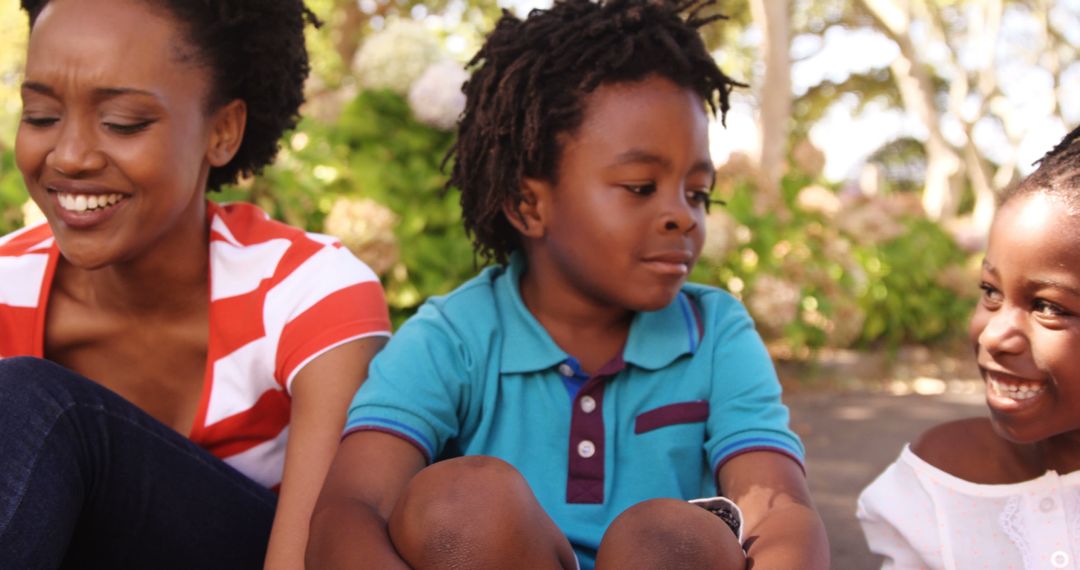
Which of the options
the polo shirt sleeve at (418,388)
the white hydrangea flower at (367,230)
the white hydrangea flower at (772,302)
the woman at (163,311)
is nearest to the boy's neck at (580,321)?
the polo shirt sleeve at (418,388)

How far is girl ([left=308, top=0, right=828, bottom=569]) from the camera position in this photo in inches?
61.4

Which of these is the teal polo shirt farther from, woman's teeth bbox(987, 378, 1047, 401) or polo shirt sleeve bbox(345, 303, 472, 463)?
woman's teeth bbox(987, 378, 1047, 401)

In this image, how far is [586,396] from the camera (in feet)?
5.76

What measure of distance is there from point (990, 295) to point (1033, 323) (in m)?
0.11

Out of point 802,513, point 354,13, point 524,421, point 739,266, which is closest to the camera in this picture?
point 802,513

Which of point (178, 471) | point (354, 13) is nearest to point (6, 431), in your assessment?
point (178, 471)

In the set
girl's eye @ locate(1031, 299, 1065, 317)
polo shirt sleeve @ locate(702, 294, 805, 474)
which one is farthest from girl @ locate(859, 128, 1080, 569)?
polo shirt sleeve @ locate(702, 294, 805, 474)

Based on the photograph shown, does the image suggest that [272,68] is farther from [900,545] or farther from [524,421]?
[900,545]

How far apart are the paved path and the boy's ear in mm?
1278

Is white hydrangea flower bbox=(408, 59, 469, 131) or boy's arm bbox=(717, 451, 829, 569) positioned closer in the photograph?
boy's arm bbox=(717, 451, 829, 569)

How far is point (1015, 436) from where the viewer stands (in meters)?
1.59

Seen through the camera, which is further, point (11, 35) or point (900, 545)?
point (11, 35)

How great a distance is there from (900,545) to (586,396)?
1.98ft

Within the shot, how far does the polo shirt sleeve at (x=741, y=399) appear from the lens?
165cm
